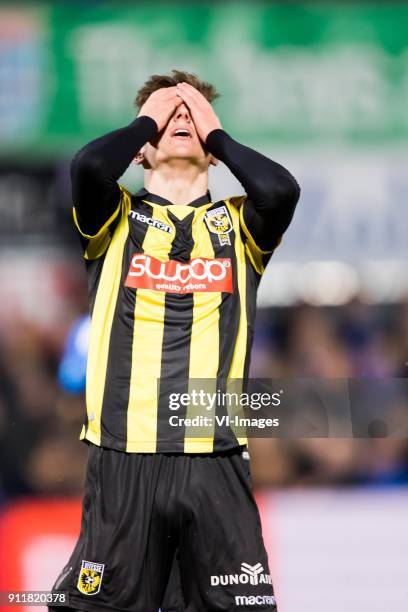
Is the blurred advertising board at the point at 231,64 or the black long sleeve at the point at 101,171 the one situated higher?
the blurred advertising board at the point at 231,64

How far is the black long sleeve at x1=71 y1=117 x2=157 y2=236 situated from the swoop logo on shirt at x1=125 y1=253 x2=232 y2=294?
0.54 ft

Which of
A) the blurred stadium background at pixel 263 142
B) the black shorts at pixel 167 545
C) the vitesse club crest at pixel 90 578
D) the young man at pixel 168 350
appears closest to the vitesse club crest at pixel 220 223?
the young man at pixel 168 350

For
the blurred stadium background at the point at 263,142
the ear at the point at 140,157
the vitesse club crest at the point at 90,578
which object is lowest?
the vitesse club crest at the point at 90,578

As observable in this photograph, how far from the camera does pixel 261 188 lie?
9.52 feet

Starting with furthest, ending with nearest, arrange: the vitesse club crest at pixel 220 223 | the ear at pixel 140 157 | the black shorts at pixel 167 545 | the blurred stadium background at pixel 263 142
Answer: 1. the blurred stadium background at pixel 263 142
2. the ear at pixel 140 157
3. the vitesse club crest at pixel 220 223
4. the black shorts at pixel 167 545

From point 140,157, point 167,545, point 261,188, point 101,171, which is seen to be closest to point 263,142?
point 140,157

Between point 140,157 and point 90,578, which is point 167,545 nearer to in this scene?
point 90,578

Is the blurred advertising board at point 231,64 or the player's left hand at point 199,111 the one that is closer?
the player's left hand at point 199,111

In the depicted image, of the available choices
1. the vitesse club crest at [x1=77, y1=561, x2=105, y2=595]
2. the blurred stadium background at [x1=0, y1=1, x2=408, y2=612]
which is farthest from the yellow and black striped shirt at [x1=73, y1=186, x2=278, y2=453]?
the blurred stadium background at [x1=0, y1=1, x2=408, y2=612]

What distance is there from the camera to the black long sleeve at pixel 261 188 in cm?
291

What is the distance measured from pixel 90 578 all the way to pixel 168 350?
2.11 ft

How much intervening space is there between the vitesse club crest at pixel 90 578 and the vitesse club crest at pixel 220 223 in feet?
3.18

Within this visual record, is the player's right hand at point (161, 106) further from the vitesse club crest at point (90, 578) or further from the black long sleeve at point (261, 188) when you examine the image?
the vitesse club crest at point (90, 578)

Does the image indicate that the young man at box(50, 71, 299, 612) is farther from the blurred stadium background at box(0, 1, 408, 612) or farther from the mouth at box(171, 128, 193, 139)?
the blurred stadium background at box(0, 1, 408, 612)
